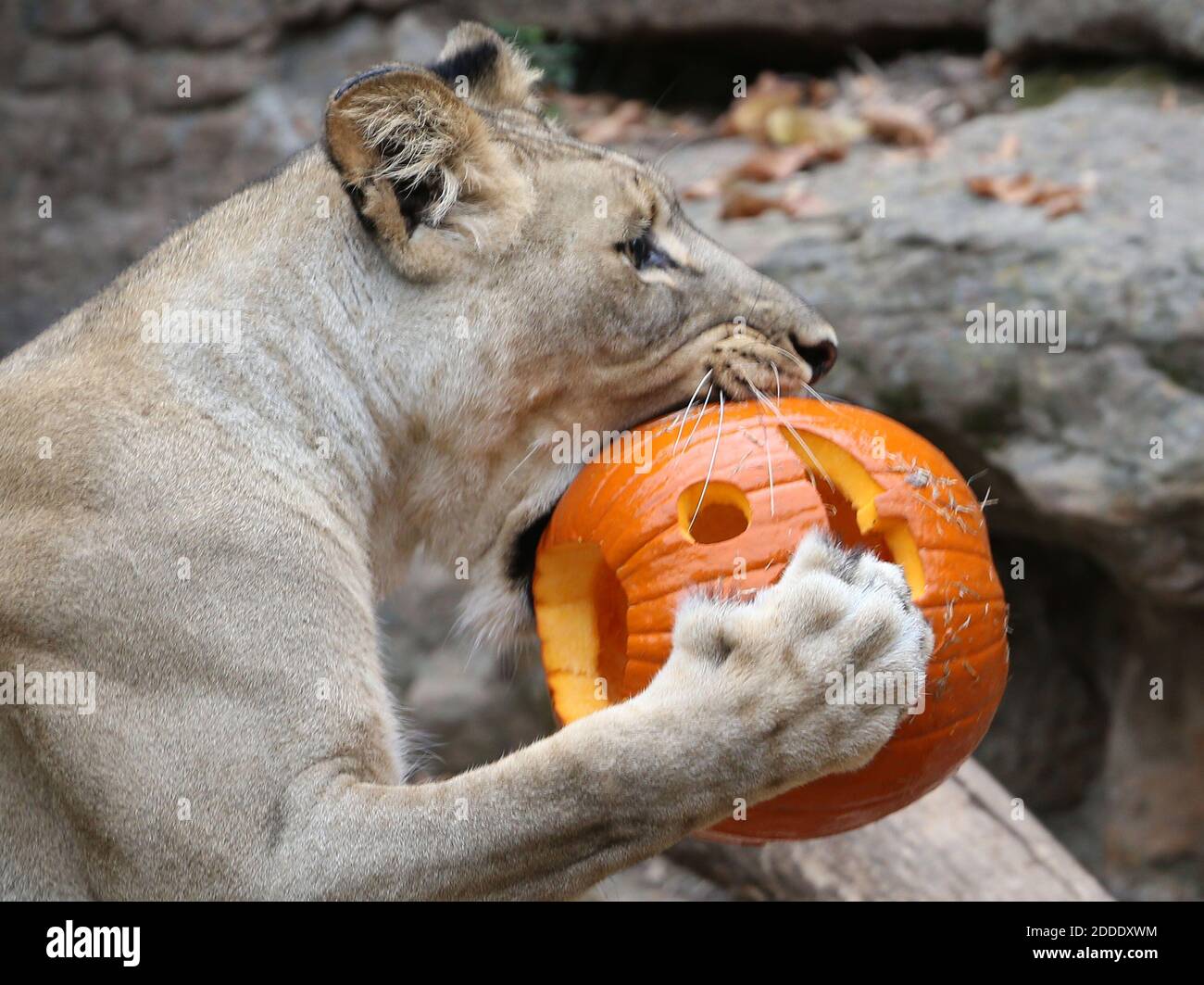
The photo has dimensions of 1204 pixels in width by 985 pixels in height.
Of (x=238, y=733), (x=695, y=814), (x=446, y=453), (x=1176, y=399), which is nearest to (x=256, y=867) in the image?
(x=238, y=733)

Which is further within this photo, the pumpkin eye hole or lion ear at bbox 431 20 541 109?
lion ear at bbox 431 20 541 109

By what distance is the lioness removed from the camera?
282cm

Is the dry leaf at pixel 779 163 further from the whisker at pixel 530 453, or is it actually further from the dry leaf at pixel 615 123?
the whisker at pixel 530 453

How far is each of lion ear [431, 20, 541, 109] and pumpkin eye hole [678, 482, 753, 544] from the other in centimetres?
140

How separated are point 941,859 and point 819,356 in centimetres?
167

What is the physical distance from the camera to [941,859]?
4.33 metres

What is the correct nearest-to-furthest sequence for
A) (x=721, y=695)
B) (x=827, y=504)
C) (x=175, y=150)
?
(x=721, y=695) → (x=827, y=504) → (x=175, y=150)

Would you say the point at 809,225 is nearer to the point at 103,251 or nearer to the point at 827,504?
the point at 827,504

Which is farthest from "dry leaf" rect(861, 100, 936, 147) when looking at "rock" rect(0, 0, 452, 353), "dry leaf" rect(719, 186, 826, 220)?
"rock" rect(0, 0, 452, 353)

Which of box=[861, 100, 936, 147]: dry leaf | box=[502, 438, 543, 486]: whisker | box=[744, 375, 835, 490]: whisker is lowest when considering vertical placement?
box=[744, 375, 835, 490]: whisker

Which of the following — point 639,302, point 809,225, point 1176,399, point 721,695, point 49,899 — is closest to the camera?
point 721,695

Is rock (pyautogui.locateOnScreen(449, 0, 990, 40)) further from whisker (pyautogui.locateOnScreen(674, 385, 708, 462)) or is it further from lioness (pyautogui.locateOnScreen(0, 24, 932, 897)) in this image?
whisker (pyautogui.locateOnScreen(674, 385, 708, 462))

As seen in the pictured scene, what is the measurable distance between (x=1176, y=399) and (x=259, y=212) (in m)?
3.34
